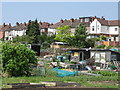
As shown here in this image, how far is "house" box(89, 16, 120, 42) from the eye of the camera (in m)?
58.8

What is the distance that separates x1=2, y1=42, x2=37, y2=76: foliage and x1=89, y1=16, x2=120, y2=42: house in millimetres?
40346

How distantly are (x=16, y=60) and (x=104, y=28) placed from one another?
43020 millimetres

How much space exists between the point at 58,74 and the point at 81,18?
46.3m

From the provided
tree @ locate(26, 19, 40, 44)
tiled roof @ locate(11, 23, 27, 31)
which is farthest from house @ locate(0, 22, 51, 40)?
tree @ locate(26, 19, 40, 44)

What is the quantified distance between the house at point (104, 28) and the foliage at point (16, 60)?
40.3m

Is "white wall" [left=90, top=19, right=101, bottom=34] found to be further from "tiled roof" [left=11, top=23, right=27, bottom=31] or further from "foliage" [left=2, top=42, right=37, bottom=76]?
"foliage" [left=2, top=42, right=37, bottom=76]

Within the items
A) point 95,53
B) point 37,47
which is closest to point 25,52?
point 95,53

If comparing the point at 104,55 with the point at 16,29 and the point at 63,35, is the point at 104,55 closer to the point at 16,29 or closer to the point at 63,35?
the point at 63,35

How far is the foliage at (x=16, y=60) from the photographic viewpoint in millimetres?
18750

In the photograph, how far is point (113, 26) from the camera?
59625mm

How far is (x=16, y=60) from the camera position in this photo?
62.3 ft

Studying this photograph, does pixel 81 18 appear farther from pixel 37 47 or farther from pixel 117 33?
pixel 37 47

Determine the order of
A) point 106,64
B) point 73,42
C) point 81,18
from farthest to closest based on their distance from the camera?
point 81,18 → point 73,42 → point 106,64

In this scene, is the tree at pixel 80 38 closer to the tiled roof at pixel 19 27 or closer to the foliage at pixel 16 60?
the foliage at pixel 16 60
